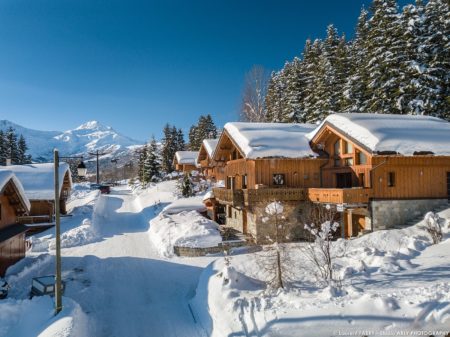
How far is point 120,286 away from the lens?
16.0 m

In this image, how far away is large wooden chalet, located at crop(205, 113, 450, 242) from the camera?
2073 centimetres

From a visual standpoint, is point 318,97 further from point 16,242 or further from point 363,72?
point 16,242

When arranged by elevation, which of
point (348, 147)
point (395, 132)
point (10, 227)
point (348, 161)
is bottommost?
point (10, 227)

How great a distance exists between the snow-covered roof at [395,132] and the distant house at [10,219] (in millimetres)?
21745

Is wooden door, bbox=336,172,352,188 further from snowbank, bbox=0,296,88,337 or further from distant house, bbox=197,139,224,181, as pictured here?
snowbank, bbox=0,296,88,337

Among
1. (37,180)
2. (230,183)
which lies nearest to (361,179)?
(230,183)

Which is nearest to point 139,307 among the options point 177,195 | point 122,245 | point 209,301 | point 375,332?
point 209,301

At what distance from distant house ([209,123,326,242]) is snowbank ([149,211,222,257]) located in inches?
109

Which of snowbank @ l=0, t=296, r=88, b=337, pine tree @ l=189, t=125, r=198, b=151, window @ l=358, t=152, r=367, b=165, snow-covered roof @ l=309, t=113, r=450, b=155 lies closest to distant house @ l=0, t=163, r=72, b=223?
snowbank @ l=0, t=296, r=88, b=337

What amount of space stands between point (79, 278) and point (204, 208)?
53.6 ft

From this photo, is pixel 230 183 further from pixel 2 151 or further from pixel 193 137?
pixel 2 151

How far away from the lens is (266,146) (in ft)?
80.1

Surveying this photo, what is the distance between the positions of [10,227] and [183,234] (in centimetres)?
1135

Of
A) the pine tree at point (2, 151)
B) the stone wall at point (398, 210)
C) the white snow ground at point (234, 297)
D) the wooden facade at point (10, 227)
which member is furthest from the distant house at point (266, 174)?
the pine tree at point (2, 151)
